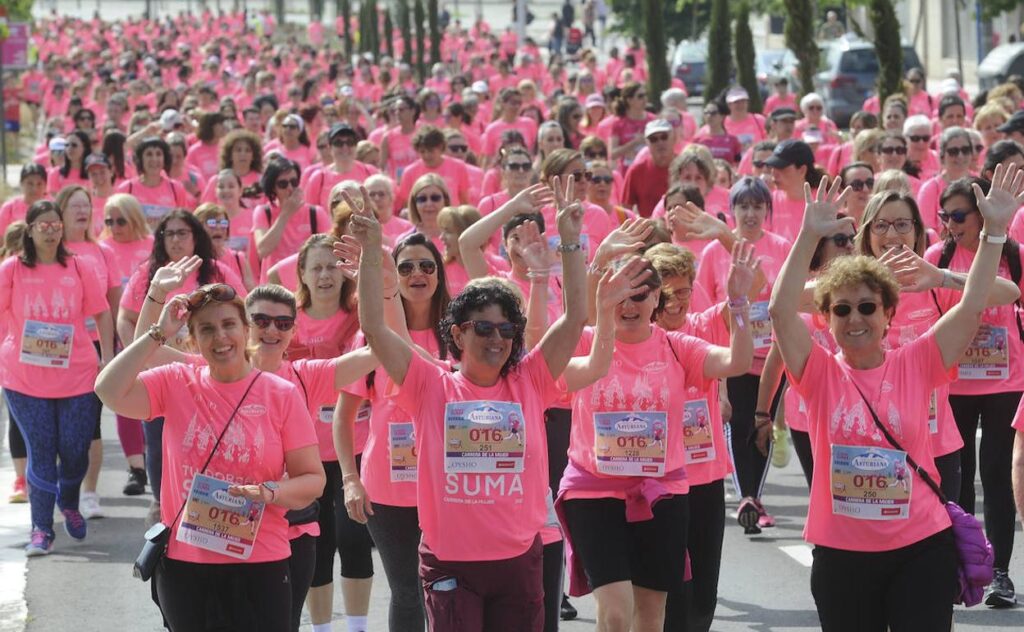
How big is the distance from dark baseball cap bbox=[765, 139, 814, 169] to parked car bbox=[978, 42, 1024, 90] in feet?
77.1

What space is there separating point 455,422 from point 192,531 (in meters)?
0.89

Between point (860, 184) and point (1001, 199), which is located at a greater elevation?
point (860, 184)

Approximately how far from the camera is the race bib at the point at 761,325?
966 cm

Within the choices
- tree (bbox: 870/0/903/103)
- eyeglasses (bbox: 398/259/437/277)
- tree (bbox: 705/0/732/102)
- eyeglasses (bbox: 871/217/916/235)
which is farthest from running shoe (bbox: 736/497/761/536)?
tree (bbox: 705/0/732/102)

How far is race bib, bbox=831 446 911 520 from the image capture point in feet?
19.4

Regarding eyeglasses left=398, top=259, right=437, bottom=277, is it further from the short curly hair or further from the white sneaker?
the white sneaker

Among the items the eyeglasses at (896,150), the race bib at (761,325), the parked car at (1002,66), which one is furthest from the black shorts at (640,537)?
the parked car at (1002,66)

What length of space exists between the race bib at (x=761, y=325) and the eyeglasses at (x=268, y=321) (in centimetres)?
335

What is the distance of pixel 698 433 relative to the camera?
727 centimetres

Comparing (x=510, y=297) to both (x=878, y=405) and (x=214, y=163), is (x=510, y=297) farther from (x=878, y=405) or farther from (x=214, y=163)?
(x=214, y=163)

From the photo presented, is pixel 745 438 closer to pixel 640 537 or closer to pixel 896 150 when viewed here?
pixel 640 537

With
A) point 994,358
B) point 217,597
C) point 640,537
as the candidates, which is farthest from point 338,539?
point 994,358

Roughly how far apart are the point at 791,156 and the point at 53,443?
4.36m

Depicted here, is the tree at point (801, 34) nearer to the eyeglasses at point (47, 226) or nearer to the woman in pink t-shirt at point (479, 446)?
the eyeglasses at point (47, 226)
